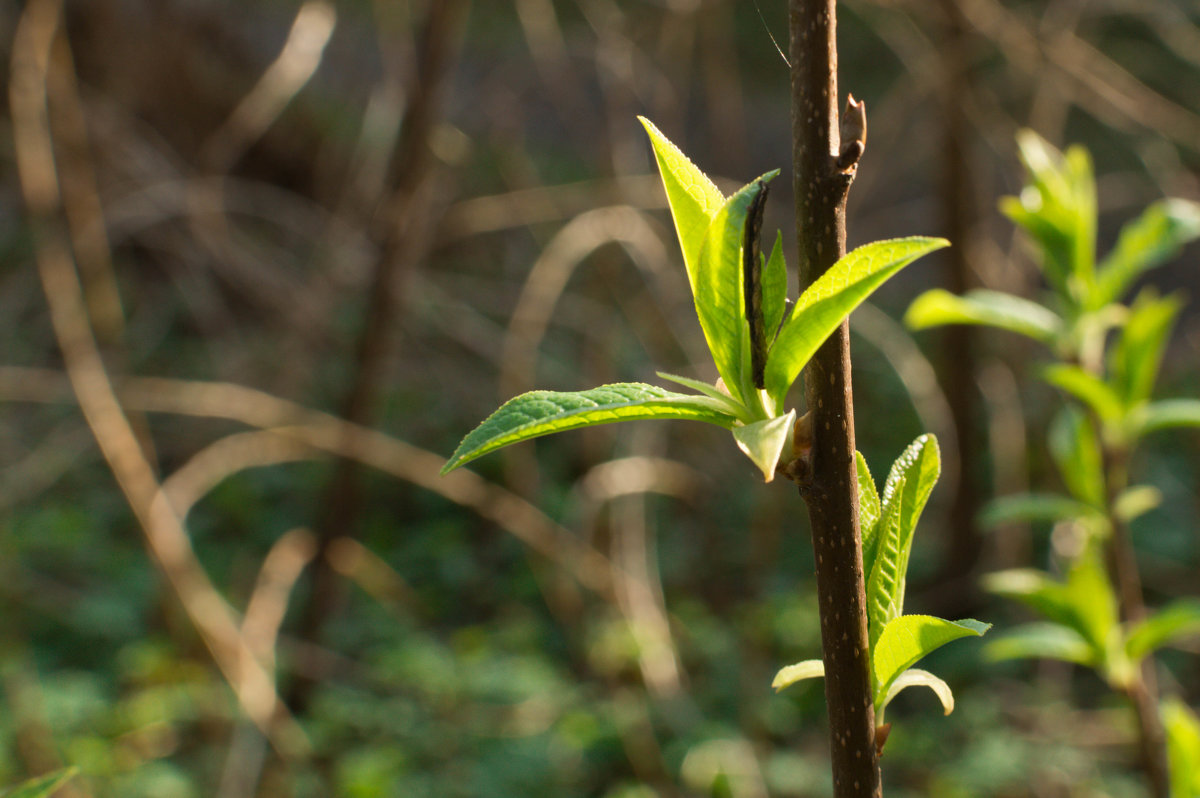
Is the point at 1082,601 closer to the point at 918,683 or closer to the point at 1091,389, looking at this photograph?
the point at 1091,389

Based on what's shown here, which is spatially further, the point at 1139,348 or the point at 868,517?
the point at 1139,348

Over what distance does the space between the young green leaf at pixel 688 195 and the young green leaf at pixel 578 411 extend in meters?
0.06

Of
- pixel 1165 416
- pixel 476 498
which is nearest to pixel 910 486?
pixel 1165 416

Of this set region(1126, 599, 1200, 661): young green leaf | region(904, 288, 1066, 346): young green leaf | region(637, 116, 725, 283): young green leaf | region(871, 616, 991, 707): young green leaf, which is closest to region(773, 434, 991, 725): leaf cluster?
region(871, 616, 991, 707): young green leaf

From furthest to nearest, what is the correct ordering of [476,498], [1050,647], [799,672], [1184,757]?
[476,498], [1050,647], [1184,757], [799,672]

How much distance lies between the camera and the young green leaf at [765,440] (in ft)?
1.03

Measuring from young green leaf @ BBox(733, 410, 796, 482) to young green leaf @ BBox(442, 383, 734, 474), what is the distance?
2cm

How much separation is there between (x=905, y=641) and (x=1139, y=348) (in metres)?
0.66

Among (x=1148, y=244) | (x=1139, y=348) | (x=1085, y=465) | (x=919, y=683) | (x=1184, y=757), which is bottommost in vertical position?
(x=1184, y=757)

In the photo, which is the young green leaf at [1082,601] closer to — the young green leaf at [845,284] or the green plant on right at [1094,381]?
the green plant on right at [1094,381]

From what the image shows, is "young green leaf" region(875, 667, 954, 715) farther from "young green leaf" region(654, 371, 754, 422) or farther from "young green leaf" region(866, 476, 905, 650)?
"young green leaf" region(654, 371, 754, 422)

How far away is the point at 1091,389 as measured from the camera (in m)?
0.88

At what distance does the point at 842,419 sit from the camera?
0.35 m

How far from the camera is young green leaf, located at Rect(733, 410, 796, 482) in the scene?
1.03 ft
